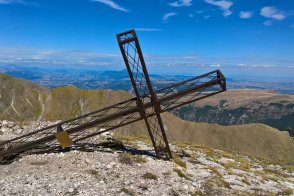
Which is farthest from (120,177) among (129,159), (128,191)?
(129,159)

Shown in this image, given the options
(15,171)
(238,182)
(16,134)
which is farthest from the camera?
(16,134)

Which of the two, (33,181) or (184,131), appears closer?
(33,181)

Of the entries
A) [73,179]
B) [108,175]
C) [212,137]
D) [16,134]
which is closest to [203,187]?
[108,175]

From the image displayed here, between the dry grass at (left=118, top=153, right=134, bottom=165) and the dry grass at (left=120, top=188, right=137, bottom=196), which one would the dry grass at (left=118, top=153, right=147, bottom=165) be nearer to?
the dry grass at (left=118, top=153, right=134, bottom=165)

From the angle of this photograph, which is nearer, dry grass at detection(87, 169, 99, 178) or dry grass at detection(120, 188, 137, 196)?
dry grass at detection(120, 188, 137, 196)

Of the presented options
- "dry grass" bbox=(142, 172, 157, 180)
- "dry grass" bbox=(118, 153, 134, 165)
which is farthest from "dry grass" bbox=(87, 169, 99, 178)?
"dry grass" bbox=(142, 172, 157, 180)

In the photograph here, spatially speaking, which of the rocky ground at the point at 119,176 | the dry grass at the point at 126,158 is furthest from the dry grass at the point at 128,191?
the dry grass at the point at 126,158

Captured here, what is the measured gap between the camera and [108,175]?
19.3 meters

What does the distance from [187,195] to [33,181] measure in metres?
9.10

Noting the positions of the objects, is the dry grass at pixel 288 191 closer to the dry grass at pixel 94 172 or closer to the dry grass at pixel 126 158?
the dry grass at pixel 126 158

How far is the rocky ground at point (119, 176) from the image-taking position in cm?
1684

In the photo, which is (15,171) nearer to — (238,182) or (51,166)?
(51,166)

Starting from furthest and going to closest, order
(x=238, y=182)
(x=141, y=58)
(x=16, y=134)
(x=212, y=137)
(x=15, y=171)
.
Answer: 1. (x=212, y=137)
2. (x=16, y=134)
3. (x=238, y=182)
4. (x=141, y=58)
5. (x=15, y=171)

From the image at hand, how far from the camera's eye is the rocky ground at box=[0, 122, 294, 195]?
16.8m
